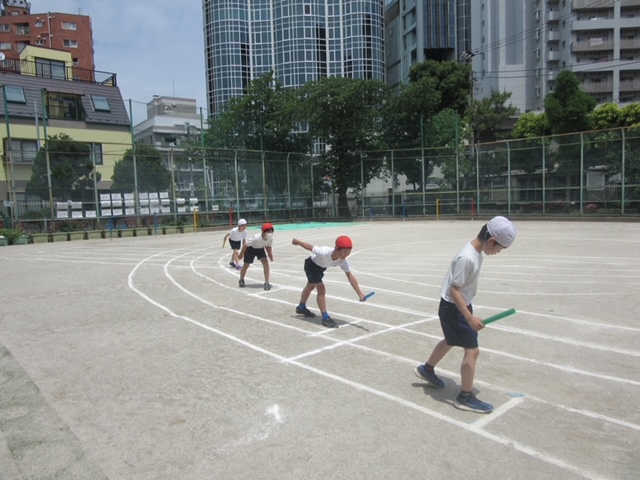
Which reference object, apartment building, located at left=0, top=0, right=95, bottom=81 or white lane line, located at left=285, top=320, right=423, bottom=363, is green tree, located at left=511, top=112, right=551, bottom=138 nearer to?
white lane line, located at left=285, top=320, right=423, bottom=363

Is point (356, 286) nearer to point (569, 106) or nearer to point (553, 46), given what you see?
point (569, 106)

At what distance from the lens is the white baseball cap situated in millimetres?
4227

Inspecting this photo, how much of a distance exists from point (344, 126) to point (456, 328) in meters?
33.1

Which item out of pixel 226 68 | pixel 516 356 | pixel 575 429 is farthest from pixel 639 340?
pixel 226 68

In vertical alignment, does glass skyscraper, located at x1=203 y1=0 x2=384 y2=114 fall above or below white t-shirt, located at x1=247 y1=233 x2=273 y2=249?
above

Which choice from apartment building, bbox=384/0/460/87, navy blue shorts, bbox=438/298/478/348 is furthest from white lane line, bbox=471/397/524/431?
apartment building, bbox=384/0/460/87

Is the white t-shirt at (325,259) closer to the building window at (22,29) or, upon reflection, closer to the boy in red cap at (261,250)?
the boy in red cap at (261,250)

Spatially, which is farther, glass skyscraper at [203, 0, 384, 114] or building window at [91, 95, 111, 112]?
glass skyscraper at [203, 0, 384, 114]

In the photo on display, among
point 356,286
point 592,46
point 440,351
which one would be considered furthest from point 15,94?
point 592,46

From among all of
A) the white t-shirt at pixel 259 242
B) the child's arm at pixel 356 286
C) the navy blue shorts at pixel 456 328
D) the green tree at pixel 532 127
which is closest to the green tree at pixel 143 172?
the white t-shirt at pixel 259 242

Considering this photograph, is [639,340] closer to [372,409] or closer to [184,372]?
[372,409]

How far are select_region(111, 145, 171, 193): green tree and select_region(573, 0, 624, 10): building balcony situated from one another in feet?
202

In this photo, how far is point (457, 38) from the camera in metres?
80.3

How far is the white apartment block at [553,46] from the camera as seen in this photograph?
6538 centimetres
